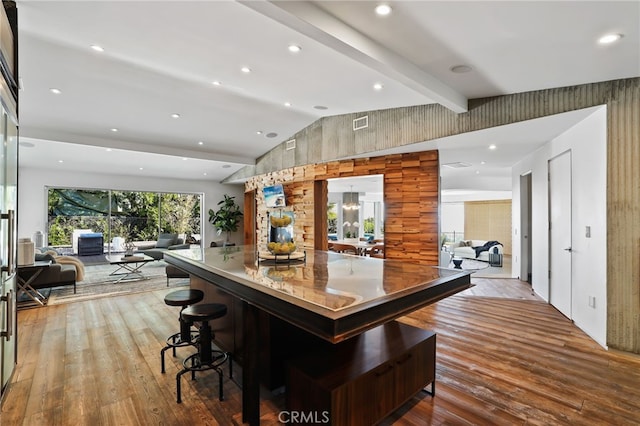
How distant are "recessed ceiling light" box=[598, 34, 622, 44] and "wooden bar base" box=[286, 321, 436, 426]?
2646 mm

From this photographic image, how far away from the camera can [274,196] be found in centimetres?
799

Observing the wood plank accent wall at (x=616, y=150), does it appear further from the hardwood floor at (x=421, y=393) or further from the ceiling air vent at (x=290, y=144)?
the ceiling air vent at (x=290, y=144)

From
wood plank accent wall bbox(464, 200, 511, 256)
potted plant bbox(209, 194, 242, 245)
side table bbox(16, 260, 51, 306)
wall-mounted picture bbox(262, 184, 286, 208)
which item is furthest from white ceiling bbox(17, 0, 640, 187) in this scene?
wood plank accent wall bbox(464, 200, 511, 256)

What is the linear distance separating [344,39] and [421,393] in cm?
279

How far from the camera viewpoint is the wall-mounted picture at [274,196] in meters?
7.78

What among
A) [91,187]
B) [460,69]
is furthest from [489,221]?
[91,187]

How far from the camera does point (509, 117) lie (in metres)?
3.75

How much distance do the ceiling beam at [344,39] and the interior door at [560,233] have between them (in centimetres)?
230

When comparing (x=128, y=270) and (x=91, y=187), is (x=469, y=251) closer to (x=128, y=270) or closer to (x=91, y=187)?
(x=128, y=270)

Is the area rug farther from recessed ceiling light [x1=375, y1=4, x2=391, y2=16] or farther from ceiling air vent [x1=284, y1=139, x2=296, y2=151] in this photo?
recessed ceiling light [x1=375, y1=4, x2=391, y2=16]

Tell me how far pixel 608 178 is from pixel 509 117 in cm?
119

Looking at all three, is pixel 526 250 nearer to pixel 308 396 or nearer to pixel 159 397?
pixel 308 396

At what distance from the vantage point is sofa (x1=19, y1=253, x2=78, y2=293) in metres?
4.83

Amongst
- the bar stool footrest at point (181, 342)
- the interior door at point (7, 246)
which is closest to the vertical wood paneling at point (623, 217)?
the bar stool footrest at point (181, 342)
